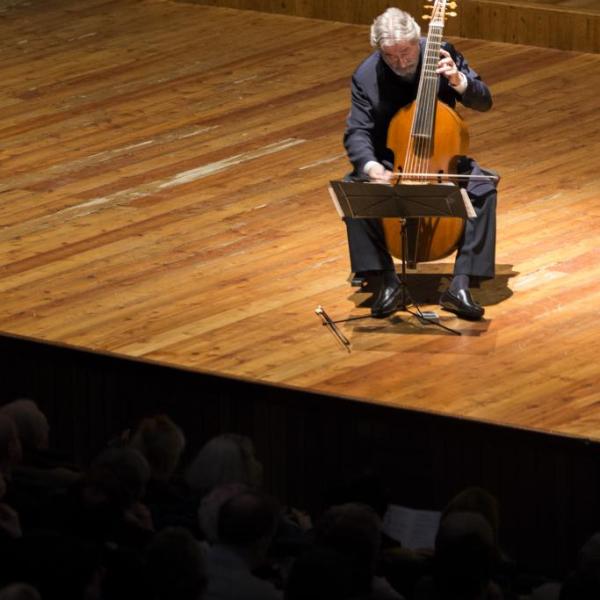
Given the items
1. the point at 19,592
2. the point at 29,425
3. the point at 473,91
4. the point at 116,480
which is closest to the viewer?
the point at 19,592

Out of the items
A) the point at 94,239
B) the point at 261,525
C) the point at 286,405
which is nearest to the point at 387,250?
the point at 286,405

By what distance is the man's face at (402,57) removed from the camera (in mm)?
4758

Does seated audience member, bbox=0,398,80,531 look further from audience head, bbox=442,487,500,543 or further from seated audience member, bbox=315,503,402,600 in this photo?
audience head, bbox=442,487,500,543

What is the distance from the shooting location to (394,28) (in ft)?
15.5

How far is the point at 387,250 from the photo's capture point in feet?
16.0

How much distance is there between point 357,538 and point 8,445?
34.1 inches

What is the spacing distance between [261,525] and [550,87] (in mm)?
3795

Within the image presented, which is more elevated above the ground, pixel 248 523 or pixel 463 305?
pixel 248 523

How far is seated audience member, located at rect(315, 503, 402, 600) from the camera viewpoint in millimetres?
3088

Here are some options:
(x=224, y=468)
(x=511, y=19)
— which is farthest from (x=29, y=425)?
(x=511, y=19)

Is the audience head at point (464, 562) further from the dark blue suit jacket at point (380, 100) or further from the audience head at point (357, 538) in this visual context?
the dark blue suit jacket at point (380, 100)

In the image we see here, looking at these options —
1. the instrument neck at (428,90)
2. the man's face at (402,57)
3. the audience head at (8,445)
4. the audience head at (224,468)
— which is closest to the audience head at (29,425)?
the audience head at (8,445)

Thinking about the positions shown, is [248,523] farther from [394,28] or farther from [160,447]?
[394,28]

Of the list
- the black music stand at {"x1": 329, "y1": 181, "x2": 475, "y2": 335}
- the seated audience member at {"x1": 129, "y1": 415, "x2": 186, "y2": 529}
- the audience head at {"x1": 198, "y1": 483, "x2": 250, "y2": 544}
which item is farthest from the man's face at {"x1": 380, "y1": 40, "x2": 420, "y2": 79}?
the audience head at {"x1": 198, "y1": 483, "x2": 250, "y2": 544}
